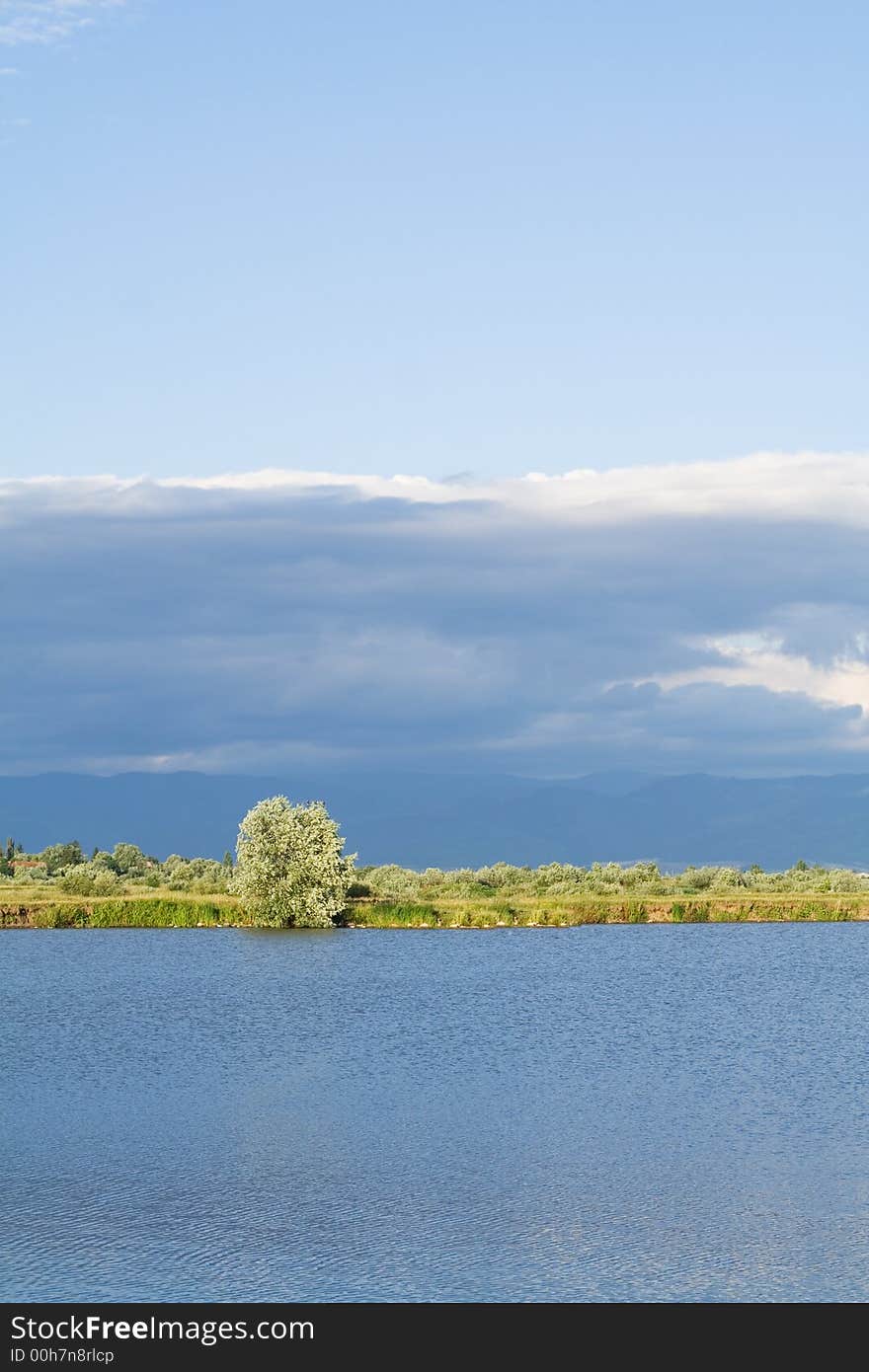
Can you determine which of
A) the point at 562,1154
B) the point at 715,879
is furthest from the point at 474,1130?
the point at 715,879

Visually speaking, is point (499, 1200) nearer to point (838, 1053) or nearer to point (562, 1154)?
point (562, 1154)

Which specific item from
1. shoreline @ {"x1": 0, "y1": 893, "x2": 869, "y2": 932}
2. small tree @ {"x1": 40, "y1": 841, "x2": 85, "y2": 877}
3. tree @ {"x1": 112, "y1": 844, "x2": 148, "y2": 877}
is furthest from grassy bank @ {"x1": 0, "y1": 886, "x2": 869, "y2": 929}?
small tree @ {"x1": 40, "y1": 841, "x2": 85, "y2": 877}

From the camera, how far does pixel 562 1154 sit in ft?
85.6

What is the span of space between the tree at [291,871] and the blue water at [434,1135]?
48.9 ft

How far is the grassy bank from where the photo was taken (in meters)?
68.7

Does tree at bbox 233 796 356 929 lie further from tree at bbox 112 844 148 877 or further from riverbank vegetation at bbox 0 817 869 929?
tree at bbox 112 844 148 877

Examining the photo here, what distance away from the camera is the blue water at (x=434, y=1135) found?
19.8m

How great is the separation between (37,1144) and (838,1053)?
1990 centimetres

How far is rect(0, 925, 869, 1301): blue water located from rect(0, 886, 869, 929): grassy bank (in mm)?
15442

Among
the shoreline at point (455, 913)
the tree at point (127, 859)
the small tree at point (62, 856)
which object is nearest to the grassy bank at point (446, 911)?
the shoreline at point (455, 913)

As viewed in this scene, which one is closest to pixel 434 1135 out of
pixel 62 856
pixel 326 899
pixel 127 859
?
pixel 326 899

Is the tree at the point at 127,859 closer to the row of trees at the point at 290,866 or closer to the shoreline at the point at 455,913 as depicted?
the shoreline at the point at 455,913

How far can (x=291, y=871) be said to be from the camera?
2692 inches

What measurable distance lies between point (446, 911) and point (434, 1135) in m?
41.6
